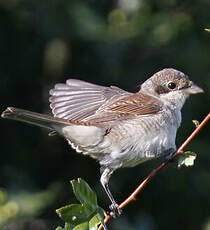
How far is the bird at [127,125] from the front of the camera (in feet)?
14.0

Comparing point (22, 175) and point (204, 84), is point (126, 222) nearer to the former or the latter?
point (22, 175)

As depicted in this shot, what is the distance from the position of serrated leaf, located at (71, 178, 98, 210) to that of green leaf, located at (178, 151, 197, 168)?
0.49m

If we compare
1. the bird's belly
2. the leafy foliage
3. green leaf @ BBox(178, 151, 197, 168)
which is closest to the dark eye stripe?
the bird's belly

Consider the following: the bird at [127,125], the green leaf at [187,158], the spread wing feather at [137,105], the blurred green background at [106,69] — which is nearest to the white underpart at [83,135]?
the bird at [127,125]

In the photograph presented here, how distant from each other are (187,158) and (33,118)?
83 centimetres

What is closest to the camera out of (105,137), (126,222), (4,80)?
(105,137)

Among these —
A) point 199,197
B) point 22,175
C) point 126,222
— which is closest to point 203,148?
point 199,197

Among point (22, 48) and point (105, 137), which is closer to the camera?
point (105, 137)

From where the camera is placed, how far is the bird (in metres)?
4.28

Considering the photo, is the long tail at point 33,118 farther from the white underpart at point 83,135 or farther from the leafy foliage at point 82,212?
the leafy foliage at point 82,212

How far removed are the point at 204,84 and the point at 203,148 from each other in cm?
57

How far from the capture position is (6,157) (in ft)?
21.7

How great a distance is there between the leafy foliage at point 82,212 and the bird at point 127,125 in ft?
2.33

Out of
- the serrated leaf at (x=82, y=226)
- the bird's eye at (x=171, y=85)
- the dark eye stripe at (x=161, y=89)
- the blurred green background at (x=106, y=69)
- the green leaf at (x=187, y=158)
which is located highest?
the green leaf at (x=187, y=158)
